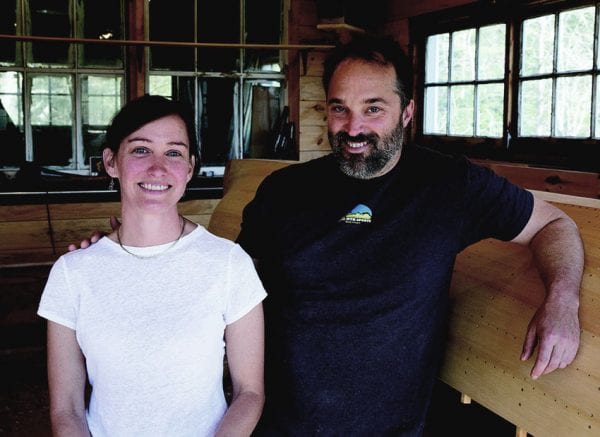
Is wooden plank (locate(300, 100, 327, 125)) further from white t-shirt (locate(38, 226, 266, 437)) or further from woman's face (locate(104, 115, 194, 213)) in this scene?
white t-shirt (locate(38, 226, 266, 437))

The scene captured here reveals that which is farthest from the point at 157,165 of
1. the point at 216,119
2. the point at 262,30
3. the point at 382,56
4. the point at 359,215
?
the point at 262,30

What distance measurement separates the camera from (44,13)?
5.05m

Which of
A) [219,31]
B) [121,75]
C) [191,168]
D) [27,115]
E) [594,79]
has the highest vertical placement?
[219,31]

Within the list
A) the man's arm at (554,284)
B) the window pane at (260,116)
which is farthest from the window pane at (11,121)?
the man's arm at (554,284)

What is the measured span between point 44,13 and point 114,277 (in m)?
4.11

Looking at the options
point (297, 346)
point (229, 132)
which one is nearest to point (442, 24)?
point (229, 132)

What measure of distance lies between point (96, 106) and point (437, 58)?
2617mm

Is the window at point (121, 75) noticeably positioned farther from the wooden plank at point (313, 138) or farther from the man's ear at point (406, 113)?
the man's ear at point (406, 113)

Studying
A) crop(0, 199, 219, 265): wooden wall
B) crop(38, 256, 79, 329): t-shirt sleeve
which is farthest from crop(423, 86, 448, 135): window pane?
crop(38, 256, 79, 329): t-shirt sleeve

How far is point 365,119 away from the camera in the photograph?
6.45 ft

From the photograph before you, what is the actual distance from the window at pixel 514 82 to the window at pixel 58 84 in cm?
240

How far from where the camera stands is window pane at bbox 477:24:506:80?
14.2ft

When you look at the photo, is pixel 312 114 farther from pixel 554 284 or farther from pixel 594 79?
pixel 554 284

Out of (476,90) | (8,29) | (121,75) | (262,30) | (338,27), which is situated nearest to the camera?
(476,90)
